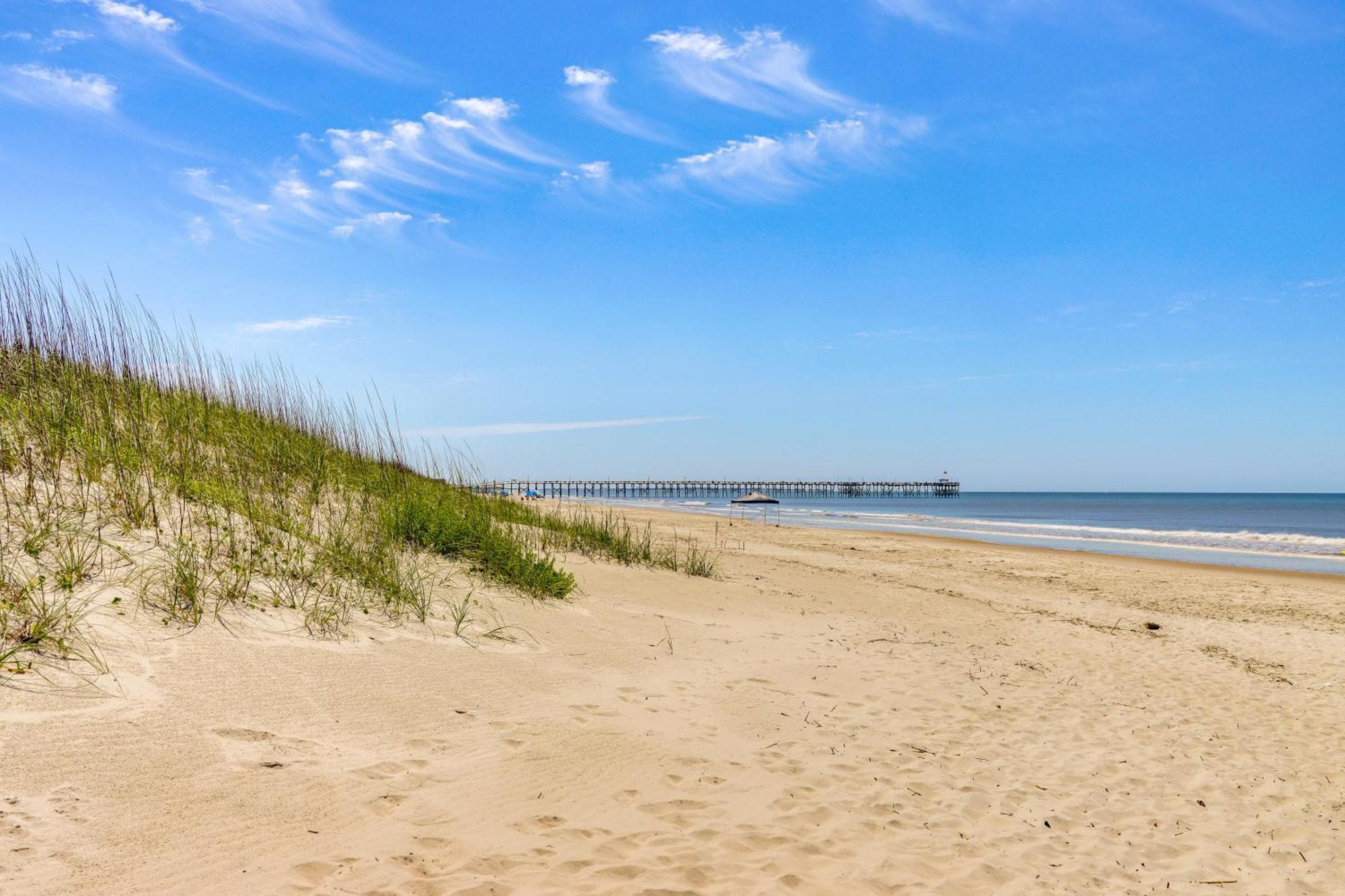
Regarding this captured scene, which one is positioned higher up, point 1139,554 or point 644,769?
point 644,769

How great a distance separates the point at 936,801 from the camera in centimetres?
486

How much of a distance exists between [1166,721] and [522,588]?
20.1ft

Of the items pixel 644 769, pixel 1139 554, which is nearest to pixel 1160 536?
pixel 1139 554

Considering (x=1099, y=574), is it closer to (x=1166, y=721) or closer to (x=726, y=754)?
(x=1166, y=721)

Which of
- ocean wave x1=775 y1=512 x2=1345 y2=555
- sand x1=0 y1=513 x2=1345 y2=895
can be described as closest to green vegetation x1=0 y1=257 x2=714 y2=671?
sand x1=0 y1=513 x2=1345 y2=895

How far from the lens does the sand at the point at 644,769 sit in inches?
135

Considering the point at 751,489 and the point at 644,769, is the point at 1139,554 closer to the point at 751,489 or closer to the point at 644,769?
the point at 644,769

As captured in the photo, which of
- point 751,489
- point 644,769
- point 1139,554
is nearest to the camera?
point 644,769

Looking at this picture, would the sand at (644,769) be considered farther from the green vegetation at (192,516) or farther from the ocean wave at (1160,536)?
the ocean wave at (1160,536)

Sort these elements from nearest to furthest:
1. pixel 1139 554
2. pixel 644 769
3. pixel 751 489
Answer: pixel 644 769, pixel 1139 554, pixel 751 489

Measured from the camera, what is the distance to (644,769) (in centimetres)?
479

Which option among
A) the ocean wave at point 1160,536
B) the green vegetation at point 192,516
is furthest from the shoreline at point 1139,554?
the green vegetation at point 192,516

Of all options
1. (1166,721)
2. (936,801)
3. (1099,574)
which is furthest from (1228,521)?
(936,801)

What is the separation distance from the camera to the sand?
135 inches
